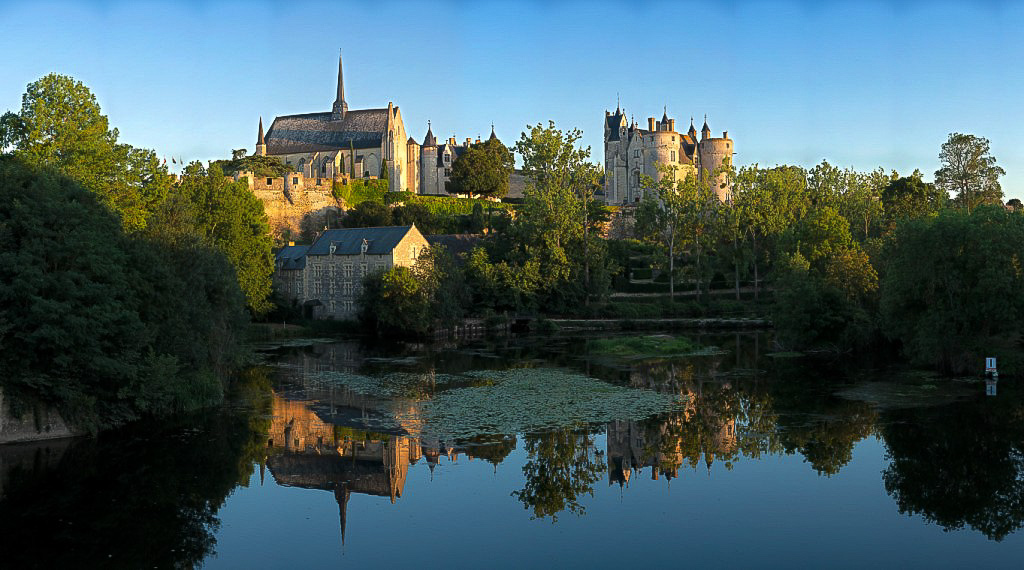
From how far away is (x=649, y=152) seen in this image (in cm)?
9106

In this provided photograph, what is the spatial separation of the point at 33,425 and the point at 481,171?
212 ft

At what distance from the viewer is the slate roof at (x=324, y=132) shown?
90.1 m

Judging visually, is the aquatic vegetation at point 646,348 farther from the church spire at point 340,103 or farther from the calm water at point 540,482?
the church spire at point 340,103

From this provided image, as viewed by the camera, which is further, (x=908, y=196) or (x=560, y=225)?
(x=908, y=196)

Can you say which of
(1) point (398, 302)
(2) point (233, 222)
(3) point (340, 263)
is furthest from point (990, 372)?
(3) point (340, 263)

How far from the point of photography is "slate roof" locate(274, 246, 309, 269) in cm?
5700

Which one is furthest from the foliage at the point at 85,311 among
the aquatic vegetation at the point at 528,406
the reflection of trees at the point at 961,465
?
the reflection of trees at the point at 961,465

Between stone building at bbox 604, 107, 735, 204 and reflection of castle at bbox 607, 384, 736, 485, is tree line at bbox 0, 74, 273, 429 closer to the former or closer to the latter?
reflection of castle at bbox 607, 384, 736, 485

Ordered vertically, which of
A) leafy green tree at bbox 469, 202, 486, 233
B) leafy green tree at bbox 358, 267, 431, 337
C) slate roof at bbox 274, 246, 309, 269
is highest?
leafy green tree at bbox 469, 202, 486, 233

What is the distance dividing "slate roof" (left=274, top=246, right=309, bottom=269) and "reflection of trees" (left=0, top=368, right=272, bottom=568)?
118 feet

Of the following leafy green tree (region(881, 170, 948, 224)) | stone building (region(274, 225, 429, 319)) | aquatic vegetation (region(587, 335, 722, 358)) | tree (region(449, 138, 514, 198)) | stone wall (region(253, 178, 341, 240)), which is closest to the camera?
aquatic vegetation (region(587, 335, 722, 358))

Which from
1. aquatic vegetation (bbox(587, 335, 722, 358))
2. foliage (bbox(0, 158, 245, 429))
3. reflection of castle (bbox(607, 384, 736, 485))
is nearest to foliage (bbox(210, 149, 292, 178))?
aquatic vegetation (bbox(587, 335, 722, 358))

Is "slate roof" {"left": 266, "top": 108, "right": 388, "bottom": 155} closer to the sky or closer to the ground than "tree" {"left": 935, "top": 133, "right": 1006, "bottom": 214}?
closer to the sky

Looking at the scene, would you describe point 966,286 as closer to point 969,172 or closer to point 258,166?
point 969,172
